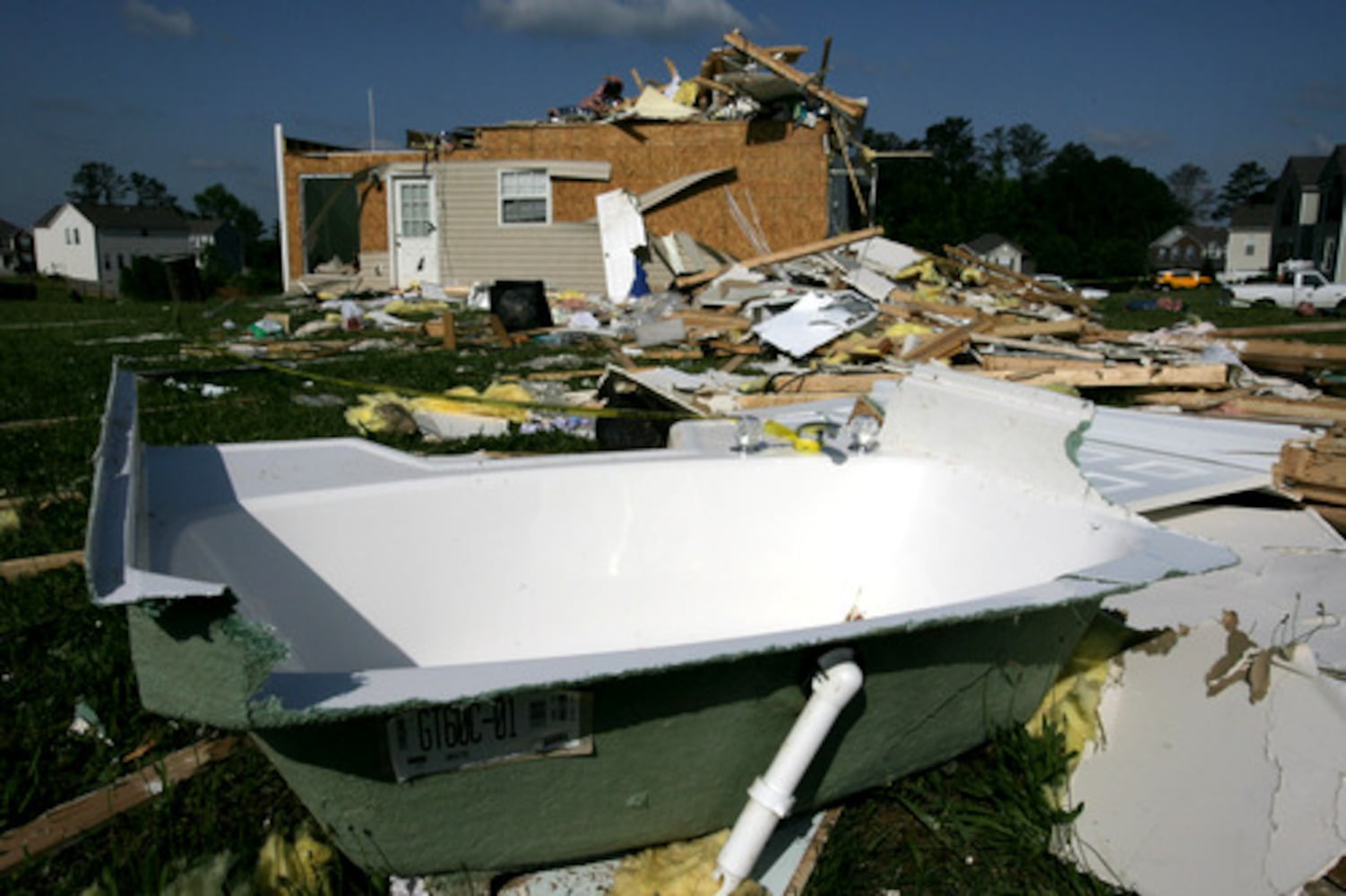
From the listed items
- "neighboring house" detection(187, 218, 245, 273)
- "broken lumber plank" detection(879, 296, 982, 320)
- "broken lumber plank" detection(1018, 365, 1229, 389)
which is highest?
"neighboring house" detection(187, 218, 245, 273)

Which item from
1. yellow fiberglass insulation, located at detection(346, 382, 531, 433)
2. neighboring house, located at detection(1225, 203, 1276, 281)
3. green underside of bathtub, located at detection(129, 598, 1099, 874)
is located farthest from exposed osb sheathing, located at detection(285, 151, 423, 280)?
neighboring house, located at detection(1225, 203, 1276, 281)

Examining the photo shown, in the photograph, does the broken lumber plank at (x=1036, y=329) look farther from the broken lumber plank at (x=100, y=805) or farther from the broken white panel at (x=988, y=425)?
the broken lumber plank at (x=100, y=805)

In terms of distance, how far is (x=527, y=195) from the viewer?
1619cm

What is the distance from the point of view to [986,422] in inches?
108

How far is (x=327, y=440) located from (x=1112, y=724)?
2246 mm

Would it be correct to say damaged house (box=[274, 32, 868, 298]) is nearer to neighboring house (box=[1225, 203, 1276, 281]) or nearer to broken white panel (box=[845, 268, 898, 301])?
broken white panel (box=[845, 268, 898, 301])

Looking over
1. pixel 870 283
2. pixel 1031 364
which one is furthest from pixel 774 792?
pixel 870 283

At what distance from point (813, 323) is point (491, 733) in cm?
746

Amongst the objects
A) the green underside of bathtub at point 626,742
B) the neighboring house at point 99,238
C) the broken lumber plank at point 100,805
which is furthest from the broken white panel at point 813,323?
the neighboring house at point 99,238

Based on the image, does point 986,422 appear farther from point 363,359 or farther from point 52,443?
point 363,359

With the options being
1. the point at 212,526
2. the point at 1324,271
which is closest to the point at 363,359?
the point at 212,526

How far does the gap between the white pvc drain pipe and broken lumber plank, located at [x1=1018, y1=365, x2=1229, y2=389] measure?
490cm

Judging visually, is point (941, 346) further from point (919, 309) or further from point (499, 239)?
point (499, 239)

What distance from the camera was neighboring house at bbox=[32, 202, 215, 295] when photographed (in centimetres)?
6072
